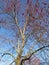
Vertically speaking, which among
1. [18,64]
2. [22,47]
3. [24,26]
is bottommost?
[18,64]

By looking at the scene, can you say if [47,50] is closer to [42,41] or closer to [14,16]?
[42,41]

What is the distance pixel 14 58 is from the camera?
16297mm

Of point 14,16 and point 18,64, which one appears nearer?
point 18,64

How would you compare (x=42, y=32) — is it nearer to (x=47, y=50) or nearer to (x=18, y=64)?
(x=47, y=50)

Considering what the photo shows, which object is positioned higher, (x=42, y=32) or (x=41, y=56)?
(x=42, y=32)

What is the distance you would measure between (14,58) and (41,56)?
2.06m

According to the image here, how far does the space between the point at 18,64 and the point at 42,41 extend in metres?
2.45

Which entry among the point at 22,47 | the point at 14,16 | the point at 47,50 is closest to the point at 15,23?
the point at 14,16

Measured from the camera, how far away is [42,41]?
54.0 ft

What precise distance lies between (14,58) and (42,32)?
2.82 metres

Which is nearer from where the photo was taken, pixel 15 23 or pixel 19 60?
pixel 19 60

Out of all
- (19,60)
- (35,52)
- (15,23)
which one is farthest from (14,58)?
(15,23)

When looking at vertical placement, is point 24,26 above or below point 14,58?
above

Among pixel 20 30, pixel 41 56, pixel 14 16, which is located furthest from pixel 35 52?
pixel 14 16
